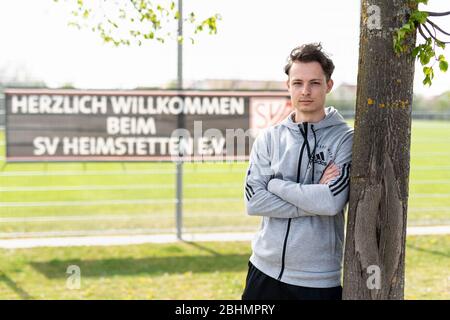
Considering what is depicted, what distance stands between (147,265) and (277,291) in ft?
14.8

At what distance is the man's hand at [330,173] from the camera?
9.25 ft

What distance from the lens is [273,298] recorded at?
2887 mm

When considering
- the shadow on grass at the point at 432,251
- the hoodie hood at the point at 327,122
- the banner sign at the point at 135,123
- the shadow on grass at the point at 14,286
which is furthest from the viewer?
the banner sign at the point at 135,123

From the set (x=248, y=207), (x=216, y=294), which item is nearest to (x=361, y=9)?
(x=248, y=207)

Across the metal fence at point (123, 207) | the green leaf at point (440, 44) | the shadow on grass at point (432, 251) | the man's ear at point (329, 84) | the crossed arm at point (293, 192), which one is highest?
the green leaf at point (440, 44)

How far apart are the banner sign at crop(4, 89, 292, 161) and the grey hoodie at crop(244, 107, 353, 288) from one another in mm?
5524

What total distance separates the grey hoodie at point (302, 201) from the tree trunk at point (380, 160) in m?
0.09

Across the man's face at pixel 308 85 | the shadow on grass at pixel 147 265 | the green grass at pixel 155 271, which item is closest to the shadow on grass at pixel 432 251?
the green grass at pixel 155 271

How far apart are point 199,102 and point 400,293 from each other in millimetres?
5968

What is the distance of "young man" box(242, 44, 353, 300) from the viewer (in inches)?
111

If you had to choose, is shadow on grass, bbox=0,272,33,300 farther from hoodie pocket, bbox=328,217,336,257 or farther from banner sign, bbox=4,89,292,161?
hoodie pocket, bbox=328,217,336,257

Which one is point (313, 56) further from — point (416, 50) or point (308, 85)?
point (416, 50)

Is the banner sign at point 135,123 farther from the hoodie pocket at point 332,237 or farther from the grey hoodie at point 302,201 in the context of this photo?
the hoodie pocket at point 332,237

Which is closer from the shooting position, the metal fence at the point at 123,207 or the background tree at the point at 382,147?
the background tree at the point at 382,147
